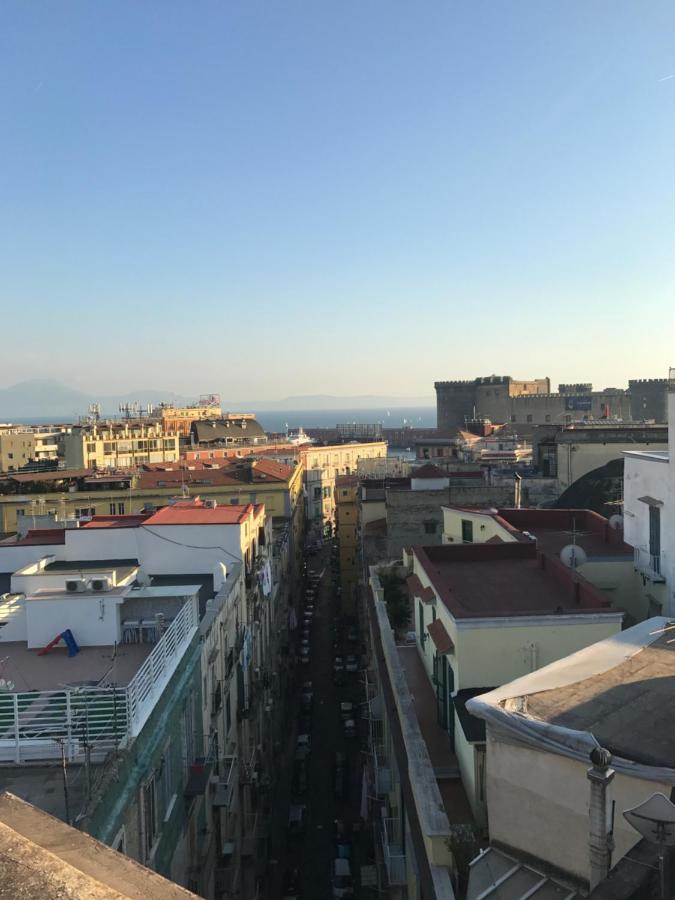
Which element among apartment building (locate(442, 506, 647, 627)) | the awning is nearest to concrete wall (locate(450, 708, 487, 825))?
the awning

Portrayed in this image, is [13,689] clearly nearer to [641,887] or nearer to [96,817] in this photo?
[96,817]

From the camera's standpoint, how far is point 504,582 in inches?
515

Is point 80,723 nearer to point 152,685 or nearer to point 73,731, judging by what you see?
point 73,731

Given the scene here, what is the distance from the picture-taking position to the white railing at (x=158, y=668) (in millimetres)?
8227

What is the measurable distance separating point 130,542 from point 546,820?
546 inches

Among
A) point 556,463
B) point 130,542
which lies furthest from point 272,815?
point 556,463

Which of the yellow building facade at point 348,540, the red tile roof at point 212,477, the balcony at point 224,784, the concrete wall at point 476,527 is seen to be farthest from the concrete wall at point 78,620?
the yellow building facade at point 348,540

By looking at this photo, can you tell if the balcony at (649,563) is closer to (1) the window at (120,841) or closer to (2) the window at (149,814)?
(2) the window at (149,814)

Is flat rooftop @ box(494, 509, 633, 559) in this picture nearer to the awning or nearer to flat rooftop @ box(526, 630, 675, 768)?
the awning

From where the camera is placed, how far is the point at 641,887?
4293 mm

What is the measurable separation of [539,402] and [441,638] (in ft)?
245

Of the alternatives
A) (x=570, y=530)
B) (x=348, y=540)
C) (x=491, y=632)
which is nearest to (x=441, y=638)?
(x=491, y=632)

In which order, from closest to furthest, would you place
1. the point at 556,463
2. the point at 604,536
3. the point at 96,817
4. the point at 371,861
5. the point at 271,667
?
the point at 96,817
the point at 604,536
the point at 371,861
the point at 271,667
the point at 556,463

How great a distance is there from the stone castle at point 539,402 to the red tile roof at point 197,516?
47.1 meters
